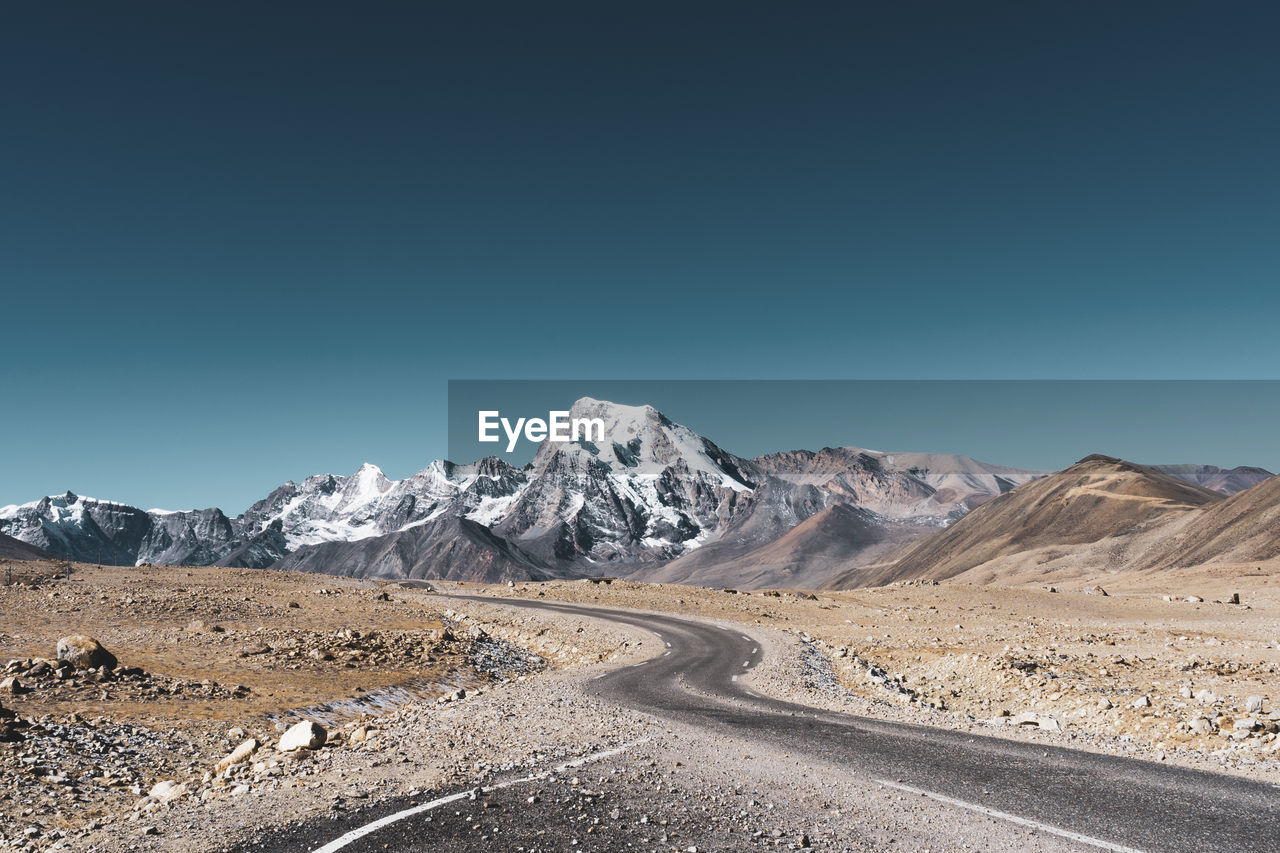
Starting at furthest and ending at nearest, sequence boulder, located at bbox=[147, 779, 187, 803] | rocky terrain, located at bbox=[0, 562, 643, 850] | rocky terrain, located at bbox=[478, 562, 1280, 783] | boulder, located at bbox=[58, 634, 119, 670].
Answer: boulder, located at bbox=[58, 634, 119, 670] < rocky terrain, located at bbox=[478, 562, 1280, 783] < rocky terrain, located at bbox=[0, 562, 643, 850] < boulder, located at bbox=[147, 779, 187, 803]

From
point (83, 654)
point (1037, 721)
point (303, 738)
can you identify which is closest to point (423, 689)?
point (83, 654)

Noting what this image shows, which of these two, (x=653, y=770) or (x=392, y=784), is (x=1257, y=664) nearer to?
(x=653, y=770)

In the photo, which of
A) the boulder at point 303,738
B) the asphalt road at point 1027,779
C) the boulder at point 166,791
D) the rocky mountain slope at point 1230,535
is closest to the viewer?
the asphalt road at point 1027,779

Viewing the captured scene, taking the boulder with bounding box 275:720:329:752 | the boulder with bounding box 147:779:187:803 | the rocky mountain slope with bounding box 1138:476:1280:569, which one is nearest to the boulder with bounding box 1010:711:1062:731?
the boulder with bounding box 275:720:329:752

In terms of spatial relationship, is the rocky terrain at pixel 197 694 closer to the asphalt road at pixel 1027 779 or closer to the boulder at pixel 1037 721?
the asphalt road at pixel 1027 779

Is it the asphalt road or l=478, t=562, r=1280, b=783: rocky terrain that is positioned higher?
the asphalt road

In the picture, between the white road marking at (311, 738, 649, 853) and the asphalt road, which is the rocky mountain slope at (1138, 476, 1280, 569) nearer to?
the asphalt road

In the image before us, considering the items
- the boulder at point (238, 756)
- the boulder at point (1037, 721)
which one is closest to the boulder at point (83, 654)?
the boulder at point (238, 756)
